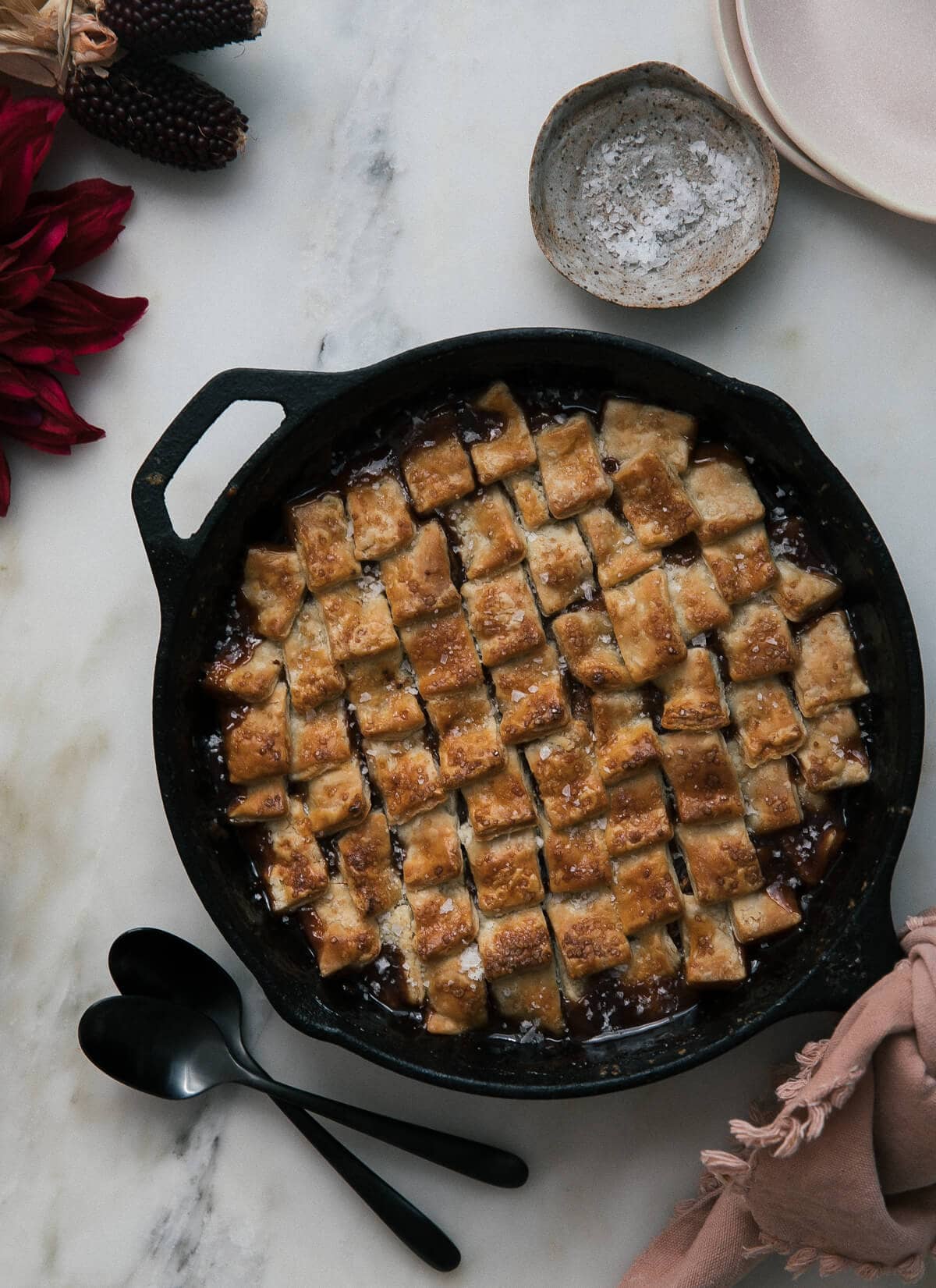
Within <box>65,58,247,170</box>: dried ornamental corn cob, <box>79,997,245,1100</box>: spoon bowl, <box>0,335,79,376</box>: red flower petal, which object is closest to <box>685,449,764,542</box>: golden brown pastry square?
<box>65,58,247,170</box>: dried ornamental corn cob

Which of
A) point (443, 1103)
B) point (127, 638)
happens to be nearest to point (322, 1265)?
point (443, 1103)

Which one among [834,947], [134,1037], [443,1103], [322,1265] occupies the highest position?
[834,947]

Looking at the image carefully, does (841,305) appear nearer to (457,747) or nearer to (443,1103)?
(457,747)

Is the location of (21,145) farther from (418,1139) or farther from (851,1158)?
(851,1158)

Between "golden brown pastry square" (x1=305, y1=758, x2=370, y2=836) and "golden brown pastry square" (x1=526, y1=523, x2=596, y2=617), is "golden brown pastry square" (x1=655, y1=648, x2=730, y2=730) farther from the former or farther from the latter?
"golden brown pastry square" (x1=305, y1=758, x2=370, y2=836)

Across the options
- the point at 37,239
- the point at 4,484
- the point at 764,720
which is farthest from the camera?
the point at 4,484

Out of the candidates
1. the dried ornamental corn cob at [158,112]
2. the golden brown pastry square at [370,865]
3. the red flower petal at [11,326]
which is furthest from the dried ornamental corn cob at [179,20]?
the golden brown pastry square at [370,865]

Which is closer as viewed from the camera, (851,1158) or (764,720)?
(851,1158)

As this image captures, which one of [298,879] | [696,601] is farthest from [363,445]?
[298,879]
